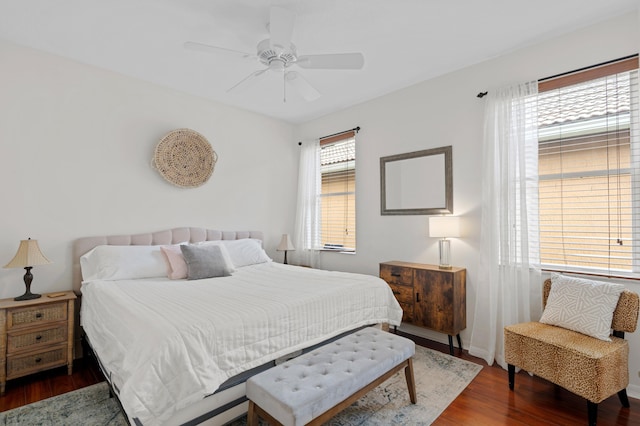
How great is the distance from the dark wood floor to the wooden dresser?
0.48 metres

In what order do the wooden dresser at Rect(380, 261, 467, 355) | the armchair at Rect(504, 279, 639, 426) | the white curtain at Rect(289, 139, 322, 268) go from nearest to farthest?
the armchair at Rect(504, 279, 639, 426) < the wooden dresser at Rect(380, 261, 467, 355) < the white curtain at Rect(289, 139, 322, 268)

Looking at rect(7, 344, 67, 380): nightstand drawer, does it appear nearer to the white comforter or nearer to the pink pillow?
the white comforter

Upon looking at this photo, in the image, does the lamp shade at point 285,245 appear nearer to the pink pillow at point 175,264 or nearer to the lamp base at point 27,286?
the pink pillow at point 175,264

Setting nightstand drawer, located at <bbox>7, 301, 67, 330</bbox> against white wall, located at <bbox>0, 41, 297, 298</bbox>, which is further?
white wall, located at <bbox>0, 41, 297, 298</bbox>

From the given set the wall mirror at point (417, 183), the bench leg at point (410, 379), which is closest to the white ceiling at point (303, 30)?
the wall mirror at point (417, 183)

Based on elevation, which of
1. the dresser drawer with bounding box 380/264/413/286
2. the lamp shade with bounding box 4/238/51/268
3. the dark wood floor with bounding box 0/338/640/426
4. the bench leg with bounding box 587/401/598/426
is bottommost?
the dark wood floor with bounding box 0/338/640/426

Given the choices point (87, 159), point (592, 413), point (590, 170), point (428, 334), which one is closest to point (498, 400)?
point (592, 413)

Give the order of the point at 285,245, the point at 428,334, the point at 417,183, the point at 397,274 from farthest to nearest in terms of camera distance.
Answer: the point at 285,245
the point at 417,183
the point at 428,334
the point at 397,274

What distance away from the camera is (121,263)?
9.75 feet

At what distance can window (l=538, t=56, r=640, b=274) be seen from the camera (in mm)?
2391

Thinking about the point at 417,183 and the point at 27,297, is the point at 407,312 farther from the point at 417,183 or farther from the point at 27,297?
the point at 27,297

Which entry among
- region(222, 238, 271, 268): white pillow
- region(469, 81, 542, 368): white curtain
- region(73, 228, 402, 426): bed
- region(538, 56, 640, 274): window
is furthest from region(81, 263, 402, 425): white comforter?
region(538, 56, 640, 274): window

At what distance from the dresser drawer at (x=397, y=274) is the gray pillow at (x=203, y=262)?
164 centimetres

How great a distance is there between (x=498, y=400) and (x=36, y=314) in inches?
142
